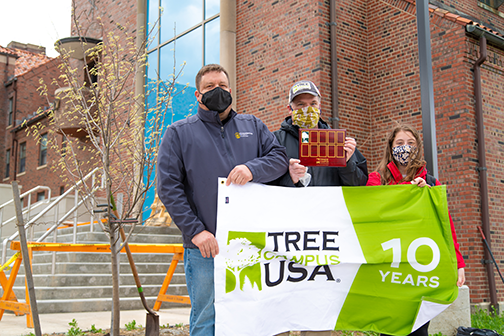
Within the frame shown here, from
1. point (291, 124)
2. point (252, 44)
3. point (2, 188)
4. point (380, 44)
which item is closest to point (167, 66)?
point (252, 44)

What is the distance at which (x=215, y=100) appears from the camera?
3021mm

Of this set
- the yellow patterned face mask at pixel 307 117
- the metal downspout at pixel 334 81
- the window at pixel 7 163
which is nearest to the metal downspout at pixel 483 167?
the metal downspout at pixel 334 81

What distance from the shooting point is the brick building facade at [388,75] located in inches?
348

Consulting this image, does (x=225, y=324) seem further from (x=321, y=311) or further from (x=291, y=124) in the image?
(x=291, y=124)

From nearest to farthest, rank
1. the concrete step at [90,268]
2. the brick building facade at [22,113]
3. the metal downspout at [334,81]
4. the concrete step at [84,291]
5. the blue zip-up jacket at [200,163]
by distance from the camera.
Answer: the blue zip-up jacket at [200,163] < the concrete step at [84,291] < the concrete step at [90,268] < the metal downspout at [334,81] < the brick building facade at [22,113]

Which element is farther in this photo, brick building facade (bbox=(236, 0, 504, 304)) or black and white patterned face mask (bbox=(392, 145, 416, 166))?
brick building facade (bbox=(236, 0, 504, 304))

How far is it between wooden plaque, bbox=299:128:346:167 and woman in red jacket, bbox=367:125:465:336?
0.73 meters

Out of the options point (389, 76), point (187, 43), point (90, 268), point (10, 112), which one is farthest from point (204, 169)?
point (10, 112)

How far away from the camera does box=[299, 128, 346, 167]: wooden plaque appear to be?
3225mm

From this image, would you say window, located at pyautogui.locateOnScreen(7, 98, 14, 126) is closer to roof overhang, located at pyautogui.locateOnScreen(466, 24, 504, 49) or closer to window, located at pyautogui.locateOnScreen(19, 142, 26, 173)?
window, located at pyautogui.locateOnScreen(19, 142, 26, 173)

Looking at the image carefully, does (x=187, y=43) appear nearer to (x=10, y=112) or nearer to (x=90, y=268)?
(x=90, y=268)

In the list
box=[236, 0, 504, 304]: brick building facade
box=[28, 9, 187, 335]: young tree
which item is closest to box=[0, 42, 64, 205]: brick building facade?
box=[28, 9, 187, 335]: young tree

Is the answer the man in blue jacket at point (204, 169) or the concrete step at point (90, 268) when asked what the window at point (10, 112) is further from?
the man in blue jacket at point (204, 169)

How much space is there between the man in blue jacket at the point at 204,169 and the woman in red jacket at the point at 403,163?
1.22m
